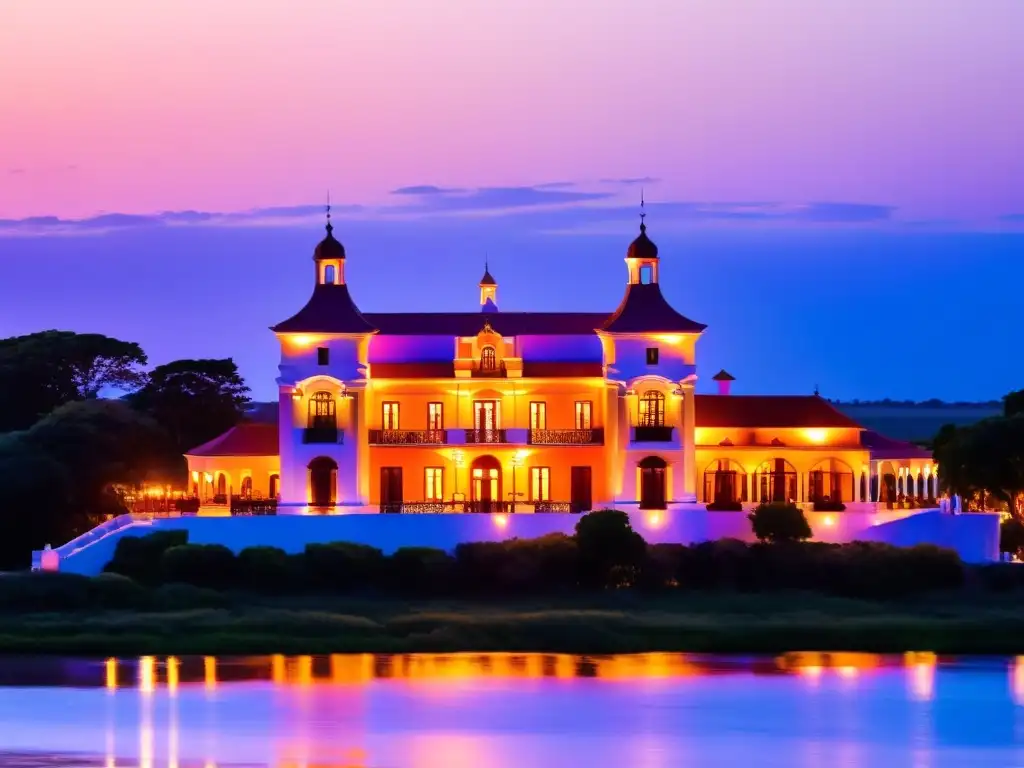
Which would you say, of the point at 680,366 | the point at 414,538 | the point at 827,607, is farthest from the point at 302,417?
the point at 827,607

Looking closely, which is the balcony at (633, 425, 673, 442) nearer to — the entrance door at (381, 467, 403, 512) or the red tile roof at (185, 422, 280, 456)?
the entrance door at (381, 467, 403, 512)

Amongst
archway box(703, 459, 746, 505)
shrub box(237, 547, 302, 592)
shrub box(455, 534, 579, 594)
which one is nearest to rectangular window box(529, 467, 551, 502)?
shrub box(455, 534, 579, 594)

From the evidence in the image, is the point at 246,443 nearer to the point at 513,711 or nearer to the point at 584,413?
the point at 584,413

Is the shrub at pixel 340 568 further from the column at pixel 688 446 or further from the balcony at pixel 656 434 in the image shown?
the column at pixel 688 446

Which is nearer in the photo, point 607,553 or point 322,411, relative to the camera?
point 607,553

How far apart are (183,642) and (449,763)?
1550 cm

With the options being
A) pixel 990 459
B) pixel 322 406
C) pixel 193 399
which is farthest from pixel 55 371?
pixel 990 459

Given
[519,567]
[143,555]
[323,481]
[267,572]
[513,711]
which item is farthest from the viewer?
[323,481]

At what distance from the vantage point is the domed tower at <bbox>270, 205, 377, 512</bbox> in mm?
70875

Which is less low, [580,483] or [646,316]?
[646,316]

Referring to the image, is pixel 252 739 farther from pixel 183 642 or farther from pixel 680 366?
pixel 680 366

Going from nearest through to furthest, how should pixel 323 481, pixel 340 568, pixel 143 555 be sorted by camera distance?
1. pixel 340 568
2. pixel 143 555
3. pixel 323 481

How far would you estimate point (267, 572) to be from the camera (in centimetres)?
6688

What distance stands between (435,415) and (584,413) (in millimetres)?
4087
